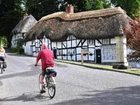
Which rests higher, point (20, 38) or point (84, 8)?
point (84, 8)

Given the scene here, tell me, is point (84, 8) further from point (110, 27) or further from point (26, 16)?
point (110, 27)

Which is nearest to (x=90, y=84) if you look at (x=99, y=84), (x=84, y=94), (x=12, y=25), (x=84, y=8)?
(x=99, y=84)

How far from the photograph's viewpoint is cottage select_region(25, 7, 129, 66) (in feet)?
194

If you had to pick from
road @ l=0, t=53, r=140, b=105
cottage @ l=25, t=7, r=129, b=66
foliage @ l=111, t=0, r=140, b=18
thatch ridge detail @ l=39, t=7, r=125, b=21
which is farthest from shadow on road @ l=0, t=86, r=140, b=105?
foliage @ l=111, t=0, r=140, b=18

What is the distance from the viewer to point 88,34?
60562 millimetres

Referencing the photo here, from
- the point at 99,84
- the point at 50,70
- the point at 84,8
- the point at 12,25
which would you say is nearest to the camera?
the point at 50,70

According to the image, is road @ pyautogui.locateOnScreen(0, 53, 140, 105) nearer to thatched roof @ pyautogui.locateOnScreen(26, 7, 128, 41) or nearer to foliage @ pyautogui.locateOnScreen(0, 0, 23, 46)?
thatched roof @ pyautogui.locateOnScreen(26, 7, 128, 41)

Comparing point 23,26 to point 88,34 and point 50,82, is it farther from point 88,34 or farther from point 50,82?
point 50,82

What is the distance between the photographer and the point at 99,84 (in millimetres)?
22078

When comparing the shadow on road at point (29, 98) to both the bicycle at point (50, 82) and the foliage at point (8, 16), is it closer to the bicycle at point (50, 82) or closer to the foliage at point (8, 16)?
the bicycle at point (50, 82)

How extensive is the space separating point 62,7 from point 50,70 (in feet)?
225

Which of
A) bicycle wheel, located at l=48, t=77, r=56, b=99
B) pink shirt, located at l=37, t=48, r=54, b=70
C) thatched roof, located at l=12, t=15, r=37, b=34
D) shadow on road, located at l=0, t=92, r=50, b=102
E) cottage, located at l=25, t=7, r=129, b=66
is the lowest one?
shadow on road, located at l=0, t=92, r=50, b=102

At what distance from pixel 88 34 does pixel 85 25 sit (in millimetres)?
1932

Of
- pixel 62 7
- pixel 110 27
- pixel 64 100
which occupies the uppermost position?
pixel 62 7
